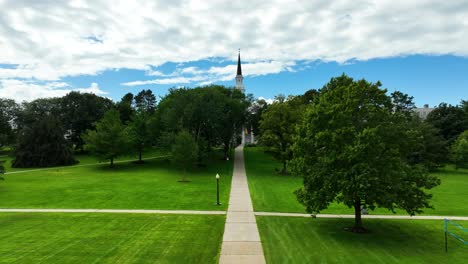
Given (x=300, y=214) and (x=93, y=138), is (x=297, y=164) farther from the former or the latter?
(x=93, y=138)

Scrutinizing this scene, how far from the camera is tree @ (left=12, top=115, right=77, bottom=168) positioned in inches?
1859

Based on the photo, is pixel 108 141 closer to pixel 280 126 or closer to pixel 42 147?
pixel 42 147

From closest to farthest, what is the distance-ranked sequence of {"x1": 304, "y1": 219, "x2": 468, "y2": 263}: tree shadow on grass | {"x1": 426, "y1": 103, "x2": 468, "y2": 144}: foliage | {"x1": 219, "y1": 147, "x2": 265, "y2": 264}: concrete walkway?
1. {"x1": 219, "y1": 147, "x2": 265, "y2": 264}: concrete walkway
2. {"x1": 304, "y1": 219, "x2": 468, "y2": 263}: tree shadow on grass
3. {"x1": 426, "y1": 103, "x2": 468, "y2": 144}: foliage

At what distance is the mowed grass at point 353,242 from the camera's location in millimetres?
12086

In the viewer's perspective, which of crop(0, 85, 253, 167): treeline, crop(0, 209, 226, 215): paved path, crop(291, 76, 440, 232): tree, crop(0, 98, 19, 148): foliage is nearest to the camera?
crop(291, 76, 440, 232): tree

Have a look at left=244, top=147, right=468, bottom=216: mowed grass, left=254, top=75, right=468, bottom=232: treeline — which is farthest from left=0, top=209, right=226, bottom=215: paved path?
left=254, top=75, right=468, bottom=232: treeline

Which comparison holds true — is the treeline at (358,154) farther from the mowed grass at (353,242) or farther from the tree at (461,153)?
the tree at (461,153)

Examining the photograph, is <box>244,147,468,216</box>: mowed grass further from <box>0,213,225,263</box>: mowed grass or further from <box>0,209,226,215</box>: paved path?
<box>0,213,225,263</box>: mowed grass

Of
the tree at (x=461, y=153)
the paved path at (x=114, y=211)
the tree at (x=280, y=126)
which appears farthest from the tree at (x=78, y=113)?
the tree at (x=461, y=153)

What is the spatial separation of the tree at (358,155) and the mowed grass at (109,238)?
18.3ft

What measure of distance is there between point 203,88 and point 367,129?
37.2 metres

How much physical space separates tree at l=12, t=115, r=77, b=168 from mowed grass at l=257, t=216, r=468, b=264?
42.5 m

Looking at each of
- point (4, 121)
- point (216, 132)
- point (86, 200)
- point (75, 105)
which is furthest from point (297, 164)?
point (4, 121)

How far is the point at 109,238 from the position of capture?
14.0m
